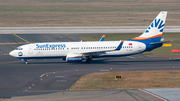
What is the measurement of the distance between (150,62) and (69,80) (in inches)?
809

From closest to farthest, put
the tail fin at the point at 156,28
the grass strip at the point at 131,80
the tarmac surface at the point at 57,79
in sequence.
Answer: the tarmac surface at the point at 57,79 → the grass strip at the point at 131,80 → the tail fin at the point at 156,28

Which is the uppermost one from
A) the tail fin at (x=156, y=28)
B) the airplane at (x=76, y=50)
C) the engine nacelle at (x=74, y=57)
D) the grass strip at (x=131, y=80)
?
the tail fin at (x=156, y=28)

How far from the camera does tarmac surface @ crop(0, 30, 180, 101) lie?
2681 centimetres

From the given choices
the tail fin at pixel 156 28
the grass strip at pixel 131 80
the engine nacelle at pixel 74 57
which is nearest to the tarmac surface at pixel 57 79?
the engine nacelle at pixel 74 57

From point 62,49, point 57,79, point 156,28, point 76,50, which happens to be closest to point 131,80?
point 57,79

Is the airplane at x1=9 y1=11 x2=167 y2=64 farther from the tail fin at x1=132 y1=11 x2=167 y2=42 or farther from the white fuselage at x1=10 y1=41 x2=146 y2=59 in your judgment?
the tail fin at x1=132 y1=11 x2=167 y2=42

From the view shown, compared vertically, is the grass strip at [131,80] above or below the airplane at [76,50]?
below

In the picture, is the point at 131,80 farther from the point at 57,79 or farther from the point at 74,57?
the point at 74,57

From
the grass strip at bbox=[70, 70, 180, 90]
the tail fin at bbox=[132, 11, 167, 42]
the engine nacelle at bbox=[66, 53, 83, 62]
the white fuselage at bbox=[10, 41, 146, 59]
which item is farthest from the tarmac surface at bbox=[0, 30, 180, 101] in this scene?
the tail fin at bbox=[132, 11, 167, 42]

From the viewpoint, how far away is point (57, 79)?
36.0 m

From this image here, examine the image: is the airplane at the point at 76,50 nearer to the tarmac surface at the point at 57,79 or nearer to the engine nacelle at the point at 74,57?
the engine nacelle at the point at 74,57

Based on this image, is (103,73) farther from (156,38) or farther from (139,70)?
(156,38)

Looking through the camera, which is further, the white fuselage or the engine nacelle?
the white fuselage

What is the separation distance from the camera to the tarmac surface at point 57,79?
26812mm
